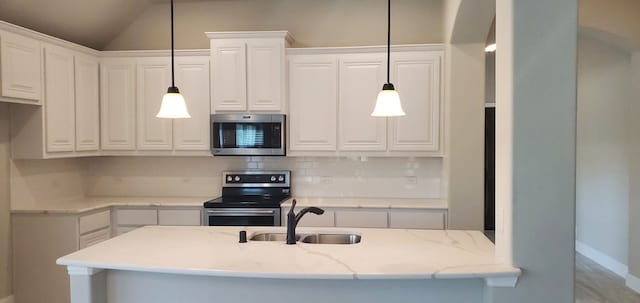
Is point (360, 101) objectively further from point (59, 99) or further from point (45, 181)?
point (45, 181)

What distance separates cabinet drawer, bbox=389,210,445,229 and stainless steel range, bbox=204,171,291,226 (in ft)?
3.59

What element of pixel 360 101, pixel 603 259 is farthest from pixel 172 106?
pixel 603 259

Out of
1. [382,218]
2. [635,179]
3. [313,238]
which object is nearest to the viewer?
[313,238]

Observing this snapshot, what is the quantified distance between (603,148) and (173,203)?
5.07 m

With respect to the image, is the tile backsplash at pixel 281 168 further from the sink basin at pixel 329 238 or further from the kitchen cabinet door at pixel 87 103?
the sink basin at pixel 329 238

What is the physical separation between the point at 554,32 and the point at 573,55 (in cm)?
14

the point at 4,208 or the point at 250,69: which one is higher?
the point at 250,69

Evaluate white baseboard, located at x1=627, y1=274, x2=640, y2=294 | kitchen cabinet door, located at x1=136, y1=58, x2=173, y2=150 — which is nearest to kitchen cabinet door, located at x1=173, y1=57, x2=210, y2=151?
kitchen cabinet door, located at x1=136, y1=58, x2=173, y2=150

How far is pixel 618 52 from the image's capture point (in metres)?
4.76

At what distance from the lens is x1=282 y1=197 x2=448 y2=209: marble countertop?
397cm

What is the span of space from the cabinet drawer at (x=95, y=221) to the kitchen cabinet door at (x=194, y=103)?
3.13 feet

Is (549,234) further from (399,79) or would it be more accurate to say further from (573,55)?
(399,79)

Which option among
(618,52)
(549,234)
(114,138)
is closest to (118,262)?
(549,234)

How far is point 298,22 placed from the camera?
15.0 ft
